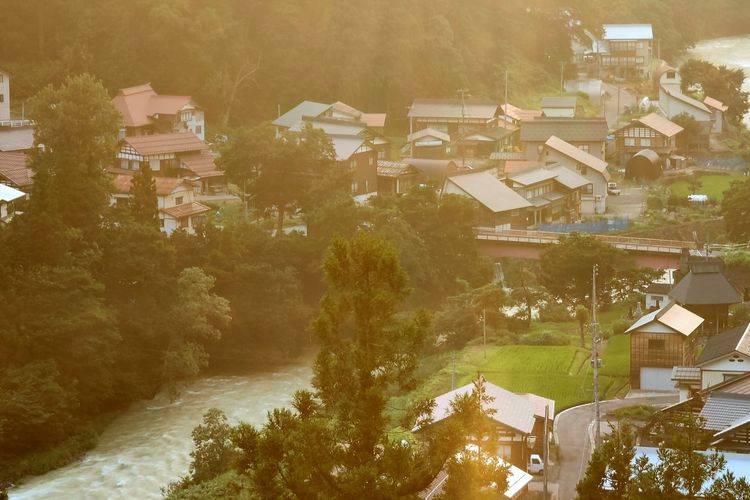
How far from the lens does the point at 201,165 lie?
29812 millimetres

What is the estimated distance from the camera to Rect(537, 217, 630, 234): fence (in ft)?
91.8

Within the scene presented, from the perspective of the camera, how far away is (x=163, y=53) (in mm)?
35781

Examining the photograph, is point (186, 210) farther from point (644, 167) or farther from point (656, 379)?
point (644, 167)

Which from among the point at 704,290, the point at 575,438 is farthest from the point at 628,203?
the point at 575,438

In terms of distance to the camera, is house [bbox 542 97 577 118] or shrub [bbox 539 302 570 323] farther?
house [bbox 542 97 577 118]

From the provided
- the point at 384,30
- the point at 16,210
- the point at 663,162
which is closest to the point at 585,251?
the point at 16,210

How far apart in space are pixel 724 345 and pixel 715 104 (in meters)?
23.7

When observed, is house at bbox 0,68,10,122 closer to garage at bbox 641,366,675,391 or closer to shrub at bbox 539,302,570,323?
shrub at bbox 539,302,570,323

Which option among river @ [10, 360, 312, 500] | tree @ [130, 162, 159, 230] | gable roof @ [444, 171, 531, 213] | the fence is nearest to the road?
the fence

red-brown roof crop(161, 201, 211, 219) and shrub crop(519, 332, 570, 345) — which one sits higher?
red-brown roof crop(161, 201, 211, 219)

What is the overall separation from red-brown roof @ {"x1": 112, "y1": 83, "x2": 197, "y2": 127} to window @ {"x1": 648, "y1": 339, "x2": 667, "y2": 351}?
16.9 meters

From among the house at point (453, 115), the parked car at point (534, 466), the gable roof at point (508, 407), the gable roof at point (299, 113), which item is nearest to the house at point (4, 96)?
the gable roof at point (299, 113)

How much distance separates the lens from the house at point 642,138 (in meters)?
35.0

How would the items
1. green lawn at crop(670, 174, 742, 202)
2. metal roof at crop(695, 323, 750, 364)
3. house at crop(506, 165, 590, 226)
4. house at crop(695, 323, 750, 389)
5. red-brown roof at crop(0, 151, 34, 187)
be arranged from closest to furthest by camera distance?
house at crop(695, 323, 750, 389), metal roof at crop(695, 323, 750, 364), red-brown roof at crop(0, 151, 34, 187), house at crop(506, 165, 590, 226), green lawn at crop(670, 174, 742, 202)
